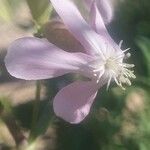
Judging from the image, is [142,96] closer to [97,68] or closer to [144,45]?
[144,45]

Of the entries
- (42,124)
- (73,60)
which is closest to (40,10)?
(73,60)

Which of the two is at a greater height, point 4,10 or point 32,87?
point 4,10

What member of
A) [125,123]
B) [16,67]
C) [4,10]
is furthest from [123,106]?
[16,67]

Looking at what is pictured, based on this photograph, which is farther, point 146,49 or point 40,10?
point 146,49

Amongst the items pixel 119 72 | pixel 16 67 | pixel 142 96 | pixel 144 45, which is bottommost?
pixel 142 96

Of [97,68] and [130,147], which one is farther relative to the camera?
[130,147]

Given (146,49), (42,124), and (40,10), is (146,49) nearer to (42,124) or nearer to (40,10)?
(42,124)

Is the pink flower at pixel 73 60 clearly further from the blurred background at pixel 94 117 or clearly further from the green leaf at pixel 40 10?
the blurred background at pixel 94 117

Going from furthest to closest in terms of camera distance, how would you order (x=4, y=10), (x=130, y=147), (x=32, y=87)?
(x=32, y=87)
(x=130, y=147)
(x=4, y=10)
